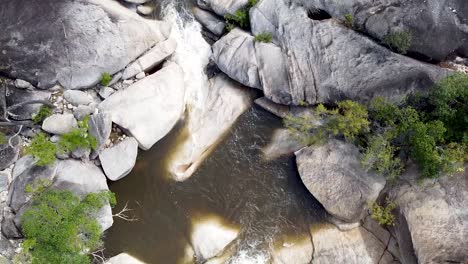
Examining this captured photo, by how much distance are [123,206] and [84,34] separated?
865 centimetres

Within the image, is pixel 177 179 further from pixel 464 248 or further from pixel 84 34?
pixel 464 248

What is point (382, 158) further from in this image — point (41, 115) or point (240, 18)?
point (41, 115)

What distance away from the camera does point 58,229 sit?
17297 mm

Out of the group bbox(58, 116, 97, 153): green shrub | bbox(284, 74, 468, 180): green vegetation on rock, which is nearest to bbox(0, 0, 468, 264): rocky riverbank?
bbox(58, 116, 97, 153): green shrub

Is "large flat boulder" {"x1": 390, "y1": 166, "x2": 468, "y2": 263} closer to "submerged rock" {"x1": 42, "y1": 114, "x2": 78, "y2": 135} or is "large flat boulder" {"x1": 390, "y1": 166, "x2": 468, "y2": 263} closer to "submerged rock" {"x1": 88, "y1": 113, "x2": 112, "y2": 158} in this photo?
"submerged rock" {"x1": 88, "y1": 113, "x2": 112, "y2": 158}

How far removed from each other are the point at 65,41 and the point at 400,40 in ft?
52.9

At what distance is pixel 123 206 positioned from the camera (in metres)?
20.0

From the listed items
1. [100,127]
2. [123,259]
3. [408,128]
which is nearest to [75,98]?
[100,127]

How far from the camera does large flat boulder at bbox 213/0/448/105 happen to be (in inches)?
784

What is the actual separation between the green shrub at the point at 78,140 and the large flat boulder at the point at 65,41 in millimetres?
2680

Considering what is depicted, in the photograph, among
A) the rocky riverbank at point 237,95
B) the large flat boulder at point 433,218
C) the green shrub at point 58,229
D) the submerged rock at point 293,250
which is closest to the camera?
the green shrub at point 58,229

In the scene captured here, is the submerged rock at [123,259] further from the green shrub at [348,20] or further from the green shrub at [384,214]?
the green shrub at [348,20]

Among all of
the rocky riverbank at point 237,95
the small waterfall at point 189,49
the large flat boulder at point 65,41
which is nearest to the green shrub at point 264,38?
the rocky riverbank at point 237,95

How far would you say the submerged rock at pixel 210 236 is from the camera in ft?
63.6
